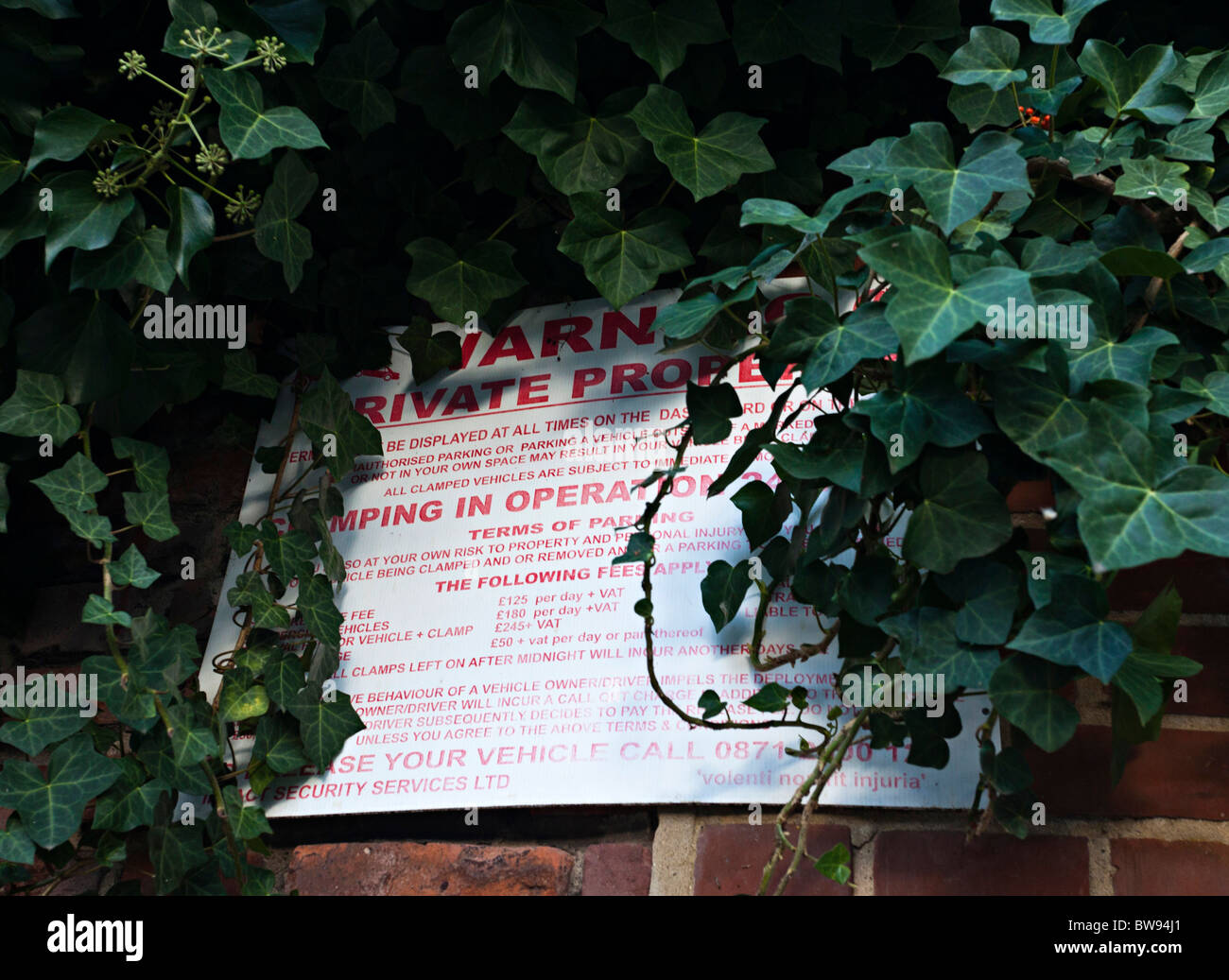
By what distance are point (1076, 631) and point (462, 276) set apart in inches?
30.2

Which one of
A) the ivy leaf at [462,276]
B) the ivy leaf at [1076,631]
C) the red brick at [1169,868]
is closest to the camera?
the ivy leaf at [1076,631]

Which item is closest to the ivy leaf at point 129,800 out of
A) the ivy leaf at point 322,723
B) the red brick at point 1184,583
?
the ivy leaf at point 322,723

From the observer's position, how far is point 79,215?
960 mm

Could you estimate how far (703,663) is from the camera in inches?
39.4

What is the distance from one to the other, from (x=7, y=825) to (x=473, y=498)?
549mm

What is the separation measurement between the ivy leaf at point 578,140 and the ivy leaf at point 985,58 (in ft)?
1.09

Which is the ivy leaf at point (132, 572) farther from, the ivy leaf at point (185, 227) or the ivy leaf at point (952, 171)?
the ivy leaf at point (952, 171)

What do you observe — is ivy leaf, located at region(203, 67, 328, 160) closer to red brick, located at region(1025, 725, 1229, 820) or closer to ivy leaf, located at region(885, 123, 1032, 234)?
ivy leaf, located at region(885, 123, 1032, 234)

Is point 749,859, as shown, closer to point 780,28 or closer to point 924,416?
point 924,416

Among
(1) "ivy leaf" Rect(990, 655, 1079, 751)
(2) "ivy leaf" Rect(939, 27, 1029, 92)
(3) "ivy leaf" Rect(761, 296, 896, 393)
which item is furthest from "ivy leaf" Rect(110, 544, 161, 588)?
(2) "ivy leaf" Rect(939, 27, 1029, 92)

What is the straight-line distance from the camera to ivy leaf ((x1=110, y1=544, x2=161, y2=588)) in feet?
3.31

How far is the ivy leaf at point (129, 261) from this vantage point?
97 centimetres

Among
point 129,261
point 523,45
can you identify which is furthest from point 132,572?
point 523,45

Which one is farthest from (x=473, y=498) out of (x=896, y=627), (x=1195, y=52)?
(x=1195, y=52)
